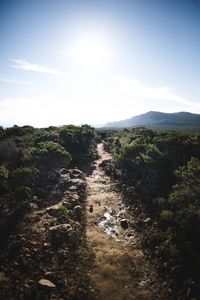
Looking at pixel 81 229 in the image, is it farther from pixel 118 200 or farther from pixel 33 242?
pixel 118 200

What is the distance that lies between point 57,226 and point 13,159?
33.3 ft

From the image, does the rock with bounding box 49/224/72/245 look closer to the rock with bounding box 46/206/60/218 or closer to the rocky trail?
the rocky trail

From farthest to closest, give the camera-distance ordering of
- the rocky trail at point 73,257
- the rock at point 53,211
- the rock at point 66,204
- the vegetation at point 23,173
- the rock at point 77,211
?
the rock at point 66,204 < the rock at point 77,211 < the rock at point 53,211 < the vegetation at point 23,173 < the rocky trail at point 73,257

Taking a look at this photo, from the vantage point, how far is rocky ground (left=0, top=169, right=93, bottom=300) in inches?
389

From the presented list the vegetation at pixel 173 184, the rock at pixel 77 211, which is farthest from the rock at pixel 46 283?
the rock at pixel 77 211

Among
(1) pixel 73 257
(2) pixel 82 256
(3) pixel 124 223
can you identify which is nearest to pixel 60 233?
(1) pixel 73 257

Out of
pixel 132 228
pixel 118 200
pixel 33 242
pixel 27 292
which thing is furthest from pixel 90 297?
pixel 118 200

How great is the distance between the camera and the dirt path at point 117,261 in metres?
10.8

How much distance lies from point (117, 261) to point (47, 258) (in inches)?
147

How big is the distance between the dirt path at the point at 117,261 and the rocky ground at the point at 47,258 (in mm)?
626

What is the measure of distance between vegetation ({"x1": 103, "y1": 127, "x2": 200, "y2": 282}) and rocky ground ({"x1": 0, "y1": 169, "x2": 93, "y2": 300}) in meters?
5.10

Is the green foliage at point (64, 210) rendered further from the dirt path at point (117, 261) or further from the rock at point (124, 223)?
the rock at point (124, 223)

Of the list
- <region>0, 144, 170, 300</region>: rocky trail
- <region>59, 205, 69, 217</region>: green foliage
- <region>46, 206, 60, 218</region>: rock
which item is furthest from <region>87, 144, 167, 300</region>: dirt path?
<region>46, 206, 60, 218</region>: rock

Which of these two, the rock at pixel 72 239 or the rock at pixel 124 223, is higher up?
the rock at pixel 72 239
